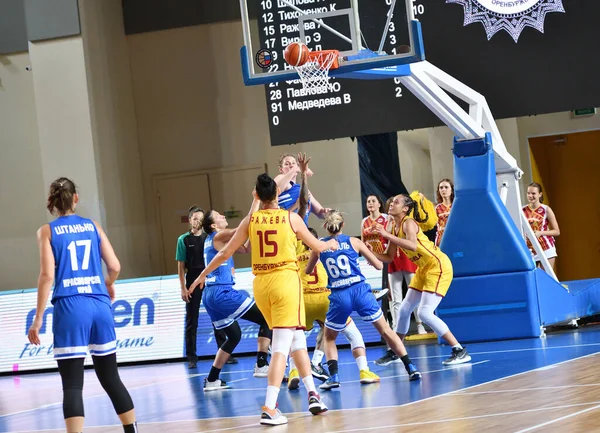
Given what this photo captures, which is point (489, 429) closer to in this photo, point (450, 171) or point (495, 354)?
point (495, 354)

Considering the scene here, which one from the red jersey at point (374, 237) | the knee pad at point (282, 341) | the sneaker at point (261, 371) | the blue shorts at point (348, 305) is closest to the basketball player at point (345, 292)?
the blue shorts at point (348, 305)

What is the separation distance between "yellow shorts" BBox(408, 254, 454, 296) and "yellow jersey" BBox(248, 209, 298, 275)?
3.02m

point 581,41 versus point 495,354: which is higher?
point 581,41

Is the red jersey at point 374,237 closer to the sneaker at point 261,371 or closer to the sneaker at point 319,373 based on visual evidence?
the sneaker at point 261,371

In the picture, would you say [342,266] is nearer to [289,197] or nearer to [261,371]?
[289,197]

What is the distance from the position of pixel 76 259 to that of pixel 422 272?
486 centimetres

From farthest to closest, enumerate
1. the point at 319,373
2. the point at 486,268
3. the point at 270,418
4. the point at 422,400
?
the point at 486,268, the point at 319,373, the point at 422,400, the point at 270,418

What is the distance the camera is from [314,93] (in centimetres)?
1350

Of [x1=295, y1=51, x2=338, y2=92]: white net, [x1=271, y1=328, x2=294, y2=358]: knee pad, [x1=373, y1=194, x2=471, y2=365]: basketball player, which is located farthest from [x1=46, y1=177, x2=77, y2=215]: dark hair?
[x1=373, y1=194, x2=471, y2=365]: basketball player

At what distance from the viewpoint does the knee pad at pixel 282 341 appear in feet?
24.2

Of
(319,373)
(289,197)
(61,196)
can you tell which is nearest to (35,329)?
(61,196)

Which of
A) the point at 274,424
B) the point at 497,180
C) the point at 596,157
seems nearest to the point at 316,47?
the point at 497,180

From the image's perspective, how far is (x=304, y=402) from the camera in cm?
836

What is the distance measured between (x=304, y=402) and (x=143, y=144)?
11409 millimetres
